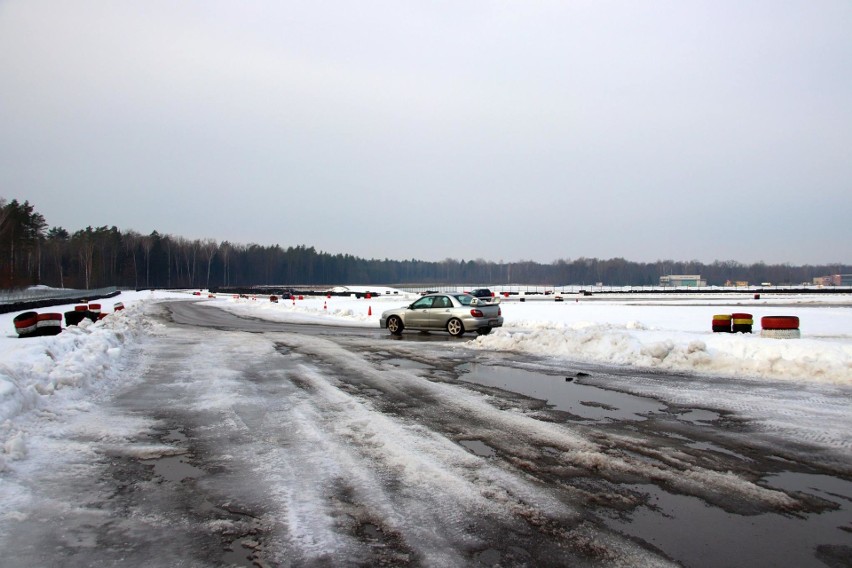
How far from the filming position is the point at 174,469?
5492 mm

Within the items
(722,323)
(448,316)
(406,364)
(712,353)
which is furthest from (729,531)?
(448,316)

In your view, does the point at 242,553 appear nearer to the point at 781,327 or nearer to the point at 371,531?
the point at 371,531

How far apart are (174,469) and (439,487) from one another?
8.51 ft

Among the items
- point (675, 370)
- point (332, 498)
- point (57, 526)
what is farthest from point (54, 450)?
point (675, 370)

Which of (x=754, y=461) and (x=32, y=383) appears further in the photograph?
(x=32, y=383)

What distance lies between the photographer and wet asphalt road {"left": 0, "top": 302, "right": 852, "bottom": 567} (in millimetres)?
3766

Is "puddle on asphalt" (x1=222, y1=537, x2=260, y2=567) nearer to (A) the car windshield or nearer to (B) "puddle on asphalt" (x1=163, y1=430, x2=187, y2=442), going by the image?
(B) "puddle on asphalt" (x1=163, y1=430, x2=187, y2=442)

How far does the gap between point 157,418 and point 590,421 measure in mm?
5751

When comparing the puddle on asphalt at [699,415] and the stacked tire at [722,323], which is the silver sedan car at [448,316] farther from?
the puddle on asphalt at [699,415]

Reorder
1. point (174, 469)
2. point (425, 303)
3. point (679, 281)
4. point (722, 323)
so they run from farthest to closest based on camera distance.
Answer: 1. point (679, 281)
2. point (425, 303)
3. point (722, 323)
4. point (174, 469)

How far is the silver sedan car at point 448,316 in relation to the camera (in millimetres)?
20438

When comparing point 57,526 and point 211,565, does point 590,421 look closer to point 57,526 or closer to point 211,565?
point 211,565

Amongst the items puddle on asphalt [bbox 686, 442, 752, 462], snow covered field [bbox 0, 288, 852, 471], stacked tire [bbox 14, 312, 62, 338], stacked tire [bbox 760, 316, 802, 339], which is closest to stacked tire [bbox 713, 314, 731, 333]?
snow covered field [bbox 0, 288, 852, 471]

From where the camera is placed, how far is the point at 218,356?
14445 millimetres
